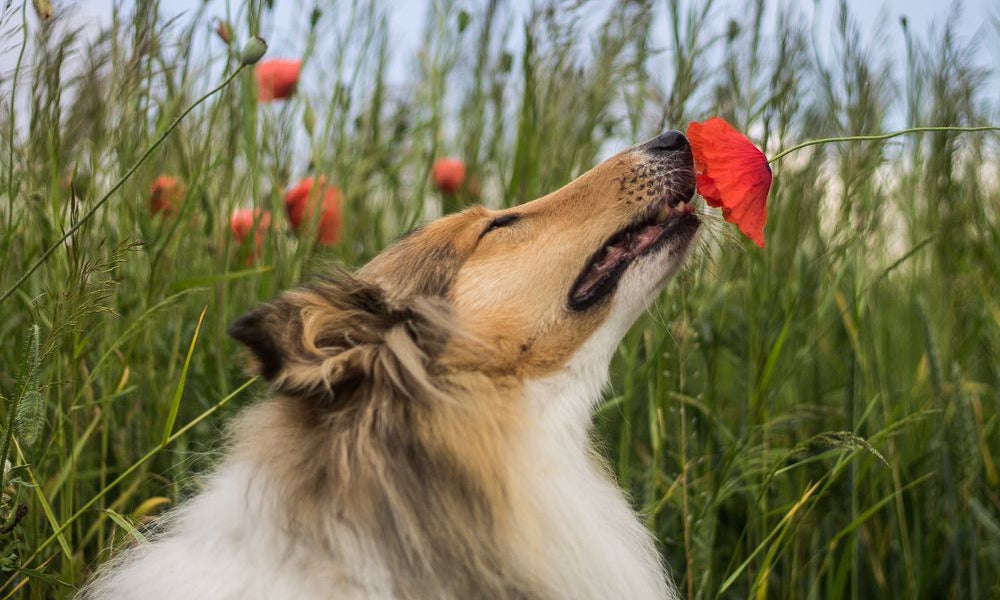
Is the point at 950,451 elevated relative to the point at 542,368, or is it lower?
lower

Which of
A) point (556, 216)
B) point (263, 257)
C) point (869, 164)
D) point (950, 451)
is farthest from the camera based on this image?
point (263, 257)

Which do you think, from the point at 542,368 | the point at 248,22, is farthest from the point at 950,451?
the point at 248,22

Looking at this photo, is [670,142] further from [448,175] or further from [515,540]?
[448,175]

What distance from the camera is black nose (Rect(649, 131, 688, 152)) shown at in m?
2.31

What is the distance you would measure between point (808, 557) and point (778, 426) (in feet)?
1.42

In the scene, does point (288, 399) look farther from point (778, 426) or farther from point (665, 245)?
point (778, 426)

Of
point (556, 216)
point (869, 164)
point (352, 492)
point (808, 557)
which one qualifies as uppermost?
point (556, 216)

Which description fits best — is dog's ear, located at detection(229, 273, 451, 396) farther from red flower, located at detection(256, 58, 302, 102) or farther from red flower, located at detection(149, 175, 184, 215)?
red flower, located at detection(256, 58, 302, 102)

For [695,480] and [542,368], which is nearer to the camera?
[542,368]

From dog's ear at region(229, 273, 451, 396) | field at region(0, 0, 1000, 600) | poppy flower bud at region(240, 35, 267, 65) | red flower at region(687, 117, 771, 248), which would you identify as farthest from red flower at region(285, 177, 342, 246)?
red flower at region(687, 117, 771, 248)

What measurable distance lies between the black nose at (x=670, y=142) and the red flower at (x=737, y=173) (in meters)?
0.46

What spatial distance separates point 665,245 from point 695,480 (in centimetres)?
73

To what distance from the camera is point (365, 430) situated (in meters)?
1.88

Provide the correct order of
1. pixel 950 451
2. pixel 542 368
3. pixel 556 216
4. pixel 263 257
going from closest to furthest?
pixel 542 368 → pixel 556 216 → pixel 950 451 → pixel 263 257
